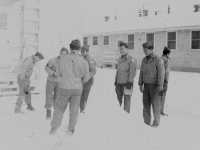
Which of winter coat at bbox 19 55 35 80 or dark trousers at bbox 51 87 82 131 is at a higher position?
winter coat at bbox 19 55 35 80

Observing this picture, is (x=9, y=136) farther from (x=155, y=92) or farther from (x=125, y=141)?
(x=155, y=92)

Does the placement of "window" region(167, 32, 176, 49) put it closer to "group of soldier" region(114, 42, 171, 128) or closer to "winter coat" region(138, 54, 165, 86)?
"group of soldier" region(114, 42, 171, 128)

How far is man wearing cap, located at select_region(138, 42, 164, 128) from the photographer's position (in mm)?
6930

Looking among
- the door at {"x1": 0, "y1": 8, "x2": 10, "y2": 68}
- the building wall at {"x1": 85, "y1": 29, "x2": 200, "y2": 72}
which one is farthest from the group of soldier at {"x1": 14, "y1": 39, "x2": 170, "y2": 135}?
the building wall at {"x1": 85, "y1": 29, "x2": 200, "y2": 72}

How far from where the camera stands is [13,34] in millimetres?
11453

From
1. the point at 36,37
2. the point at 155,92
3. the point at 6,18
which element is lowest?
the point at 155,92

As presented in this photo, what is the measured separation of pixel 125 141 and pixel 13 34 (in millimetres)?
7477

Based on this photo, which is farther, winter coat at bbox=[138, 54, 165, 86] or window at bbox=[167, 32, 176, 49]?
window at bbox=[167, 32, 176, 49]

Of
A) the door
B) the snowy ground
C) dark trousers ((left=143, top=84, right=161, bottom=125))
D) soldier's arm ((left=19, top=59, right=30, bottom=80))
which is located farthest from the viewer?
the door

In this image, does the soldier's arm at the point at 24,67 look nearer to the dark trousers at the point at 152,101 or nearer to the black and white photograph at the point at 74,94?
the black and white photograph at the point at 74,94

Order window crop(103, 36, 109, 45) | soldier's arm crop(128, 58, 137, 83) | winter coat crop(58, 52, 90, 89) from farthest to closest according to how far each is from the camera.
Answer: window crop(103, 36, 109, 45), soldier's arm crop(128, 58, 137, 83), winter coat crop(58, 52, 90, 89)

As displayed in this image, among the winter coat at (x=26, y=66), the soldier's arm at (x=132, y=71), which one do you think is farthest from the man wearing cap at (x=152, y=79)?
the winter coat at (x=26, y=66)

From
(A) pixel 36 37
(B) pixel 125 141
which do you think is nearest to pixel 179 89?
(A) pixel 36 37

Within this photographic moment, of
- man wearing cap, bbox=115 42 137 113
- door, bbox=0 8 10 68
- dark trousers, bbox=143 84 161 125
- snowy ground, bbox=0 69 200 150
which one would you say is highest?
door, bbox=0 8 10 68
